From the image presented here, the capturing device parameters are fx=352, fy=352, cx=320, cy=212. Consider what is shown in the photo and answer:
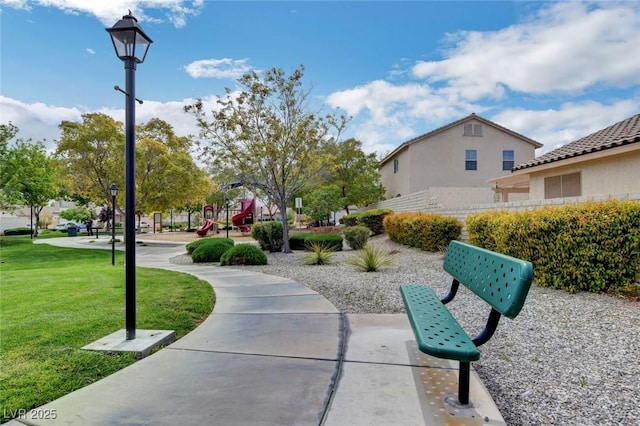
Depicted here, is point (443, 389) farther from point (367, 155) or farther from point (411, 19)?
point (367, 155)

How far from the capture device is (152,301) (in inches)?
217

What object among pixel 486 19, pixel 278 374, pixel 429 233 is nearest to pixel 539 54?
pixel 486 19

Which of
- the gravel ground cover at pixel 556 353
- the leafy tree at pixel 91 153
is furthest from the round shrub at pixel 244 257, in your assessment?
the leafy tree at pixel 91 153

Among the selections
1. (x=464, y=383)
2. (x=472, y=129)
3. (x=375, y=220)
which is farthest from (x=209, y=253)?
(x=472, y=129)

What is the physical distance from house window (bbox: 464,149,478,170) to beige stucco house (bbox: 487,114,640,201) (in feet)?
34.2

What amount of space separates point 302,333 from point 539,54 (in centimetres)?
1090

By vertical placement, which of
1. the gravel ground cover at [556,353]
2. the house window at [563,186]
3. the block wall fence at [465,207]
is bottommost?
the gravel ground cover at [556,353]

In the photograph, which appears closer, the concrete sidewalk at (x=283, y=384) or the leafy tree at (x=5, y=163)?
the concrete sidewalk at (x=283, y=384)

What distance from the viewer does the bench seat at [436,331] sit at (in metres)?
2.19

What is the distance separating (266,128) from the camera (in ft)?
43.6

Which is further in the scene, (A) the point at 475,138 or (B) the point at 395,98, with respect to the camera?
(A) the point at 475,138

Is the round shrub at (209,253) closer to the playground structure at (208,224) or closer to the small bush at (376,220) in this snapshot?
the small bush at (376,220)

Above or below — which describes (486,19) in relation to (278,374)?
above

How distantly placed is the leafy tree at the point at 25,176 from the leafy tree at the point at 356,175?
2001 centimetres
